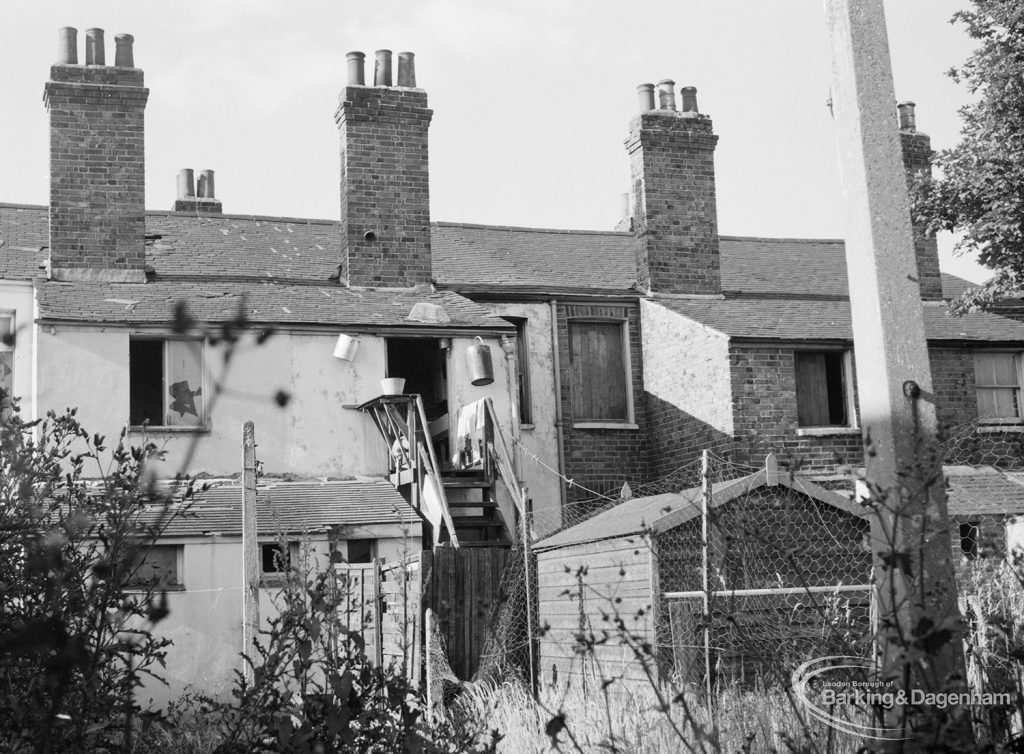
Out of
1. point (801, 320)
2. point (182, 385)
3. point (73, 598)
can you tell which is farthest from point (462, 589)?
point (73, 598)

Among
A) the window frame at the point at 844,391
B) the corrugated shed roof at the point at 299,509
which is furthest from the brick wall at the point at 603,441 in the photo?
the corrugated shed roof at the point at 299,509

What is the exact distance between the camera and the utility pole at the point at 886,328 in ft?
13.0

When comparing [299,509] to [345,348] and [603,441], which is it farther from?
[603,441]

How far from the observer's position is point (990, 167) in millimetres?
18828

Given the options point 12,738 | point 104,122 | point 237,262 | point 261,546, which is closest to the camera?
point 12,738

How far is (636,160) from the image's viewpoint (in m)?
21.7

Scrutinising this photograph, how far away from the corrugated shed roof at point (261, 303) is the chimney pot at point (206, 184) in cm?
790

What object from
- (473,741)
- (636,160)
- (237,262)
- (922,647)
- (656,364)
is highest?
(636,160)

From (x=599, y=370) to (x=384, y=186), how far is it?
476cm

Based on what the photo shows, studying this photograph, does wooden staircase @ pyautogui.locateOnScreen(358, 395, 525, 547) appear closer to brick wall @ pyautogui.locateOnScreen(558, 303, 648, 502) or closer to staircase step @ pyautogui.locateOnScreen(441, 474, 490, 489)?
staircase step @ pyautogui.locateOnScreen(441, 474, 490, 489)

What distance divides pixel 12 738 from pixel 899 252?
3.50 m

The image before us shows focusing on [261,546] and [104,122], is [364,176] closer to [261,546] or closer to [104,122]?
[104,122]

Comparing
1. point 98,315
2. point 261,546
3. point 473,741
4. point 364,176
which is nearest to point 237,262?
point 364,176

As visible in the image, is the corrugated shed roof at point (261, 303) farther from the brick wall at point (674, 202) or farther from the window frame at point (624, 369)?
the brick wall at point (674, 202)
